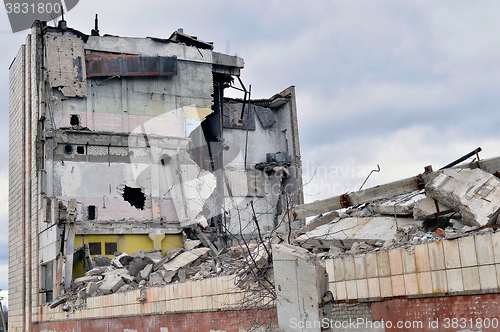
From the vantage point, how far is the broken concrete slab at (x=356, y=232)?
28.8 ft

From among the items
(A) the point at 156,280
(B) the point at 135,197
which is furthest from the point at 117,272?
(B) the point at 135,197

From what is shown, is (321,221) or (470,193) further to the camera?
(321,221)

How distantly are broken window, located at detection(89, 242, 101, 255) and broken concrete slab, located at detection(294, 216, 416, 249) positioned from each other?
1313cm

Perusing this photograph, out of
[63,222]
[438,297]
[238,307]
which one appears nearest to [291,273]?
[438,297]

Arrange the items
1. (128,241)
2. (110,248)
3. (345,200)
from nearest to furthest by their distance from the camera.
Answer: (345,200) < (110,248) < (128,241)

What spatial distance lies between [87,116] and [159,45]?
511 centimetres

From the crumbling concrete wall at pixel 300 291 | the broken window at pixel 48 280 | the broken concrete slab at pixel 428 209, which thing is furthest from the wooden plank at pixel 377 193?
the broken window at pixel 48 280

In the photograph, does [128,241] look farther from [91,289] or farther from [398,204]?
[398,204]

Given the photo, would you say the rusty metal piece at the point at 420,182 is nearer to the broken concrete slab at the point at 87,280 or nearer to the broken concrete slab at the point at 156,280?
the broken concrete slab at the point at 156,280

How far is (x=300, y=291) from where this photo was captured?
20.6 ft

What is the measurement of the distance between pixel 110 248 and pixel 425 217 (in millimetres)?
15843

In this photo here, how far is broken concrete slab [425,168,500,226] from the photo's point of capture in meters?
7.47

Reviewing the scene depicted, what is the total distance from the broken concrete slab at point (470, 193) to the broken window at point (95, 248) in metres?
15.9

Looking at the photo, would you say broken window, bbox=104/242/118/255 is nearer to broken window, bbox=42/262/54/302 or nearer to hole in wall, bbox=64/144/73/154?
broken window, bbox=42/262/54/302
